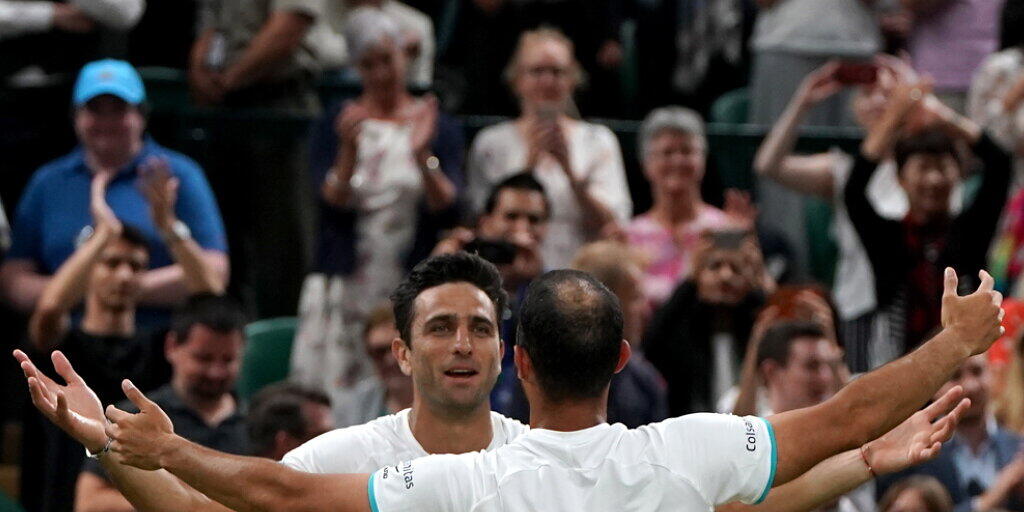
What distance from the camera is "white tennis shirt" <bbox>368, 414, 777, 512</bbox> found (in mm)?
4488

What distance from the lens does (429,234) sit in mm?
8656

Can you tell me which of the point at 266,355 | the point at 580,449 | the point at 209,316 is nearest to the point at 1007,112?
the point at 266,355

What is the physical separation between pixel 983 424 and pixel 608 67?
302 centimetres

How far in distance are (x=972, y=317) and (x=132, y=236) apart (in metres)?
4.19

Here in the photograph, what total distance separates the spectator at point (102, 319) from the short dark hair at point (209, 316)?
0.90 feet

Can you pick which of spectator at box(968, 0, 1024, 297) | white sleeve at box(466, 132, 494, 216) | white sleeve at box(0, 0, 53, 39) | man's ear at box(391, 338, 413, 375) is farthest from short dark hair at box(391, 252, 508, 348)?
spectator at box(968, 0, 1024, 297)

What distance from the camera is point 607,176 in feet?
30.1

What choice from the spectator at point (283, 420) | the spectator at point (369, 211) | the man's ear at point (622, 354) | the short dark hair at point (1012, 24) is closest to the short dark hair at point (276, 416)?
the spectator at point (283, 420)

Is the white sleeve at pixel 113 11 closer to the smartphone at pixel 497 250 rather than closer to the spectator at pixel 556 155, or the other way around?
the spectator at pixel 556 155

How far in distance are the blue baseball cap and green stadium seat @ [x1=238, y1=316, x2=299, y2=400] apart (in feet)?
3.65

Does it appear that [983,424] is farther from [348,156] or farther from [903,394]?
[903,394]

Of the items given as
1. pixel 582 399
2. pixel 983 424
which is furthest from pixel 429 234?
pixel 582 399

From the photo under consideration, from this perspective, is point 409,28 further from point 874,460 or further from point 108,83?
point 874,460

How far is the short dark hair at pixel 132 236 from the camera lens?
806 centimetres
